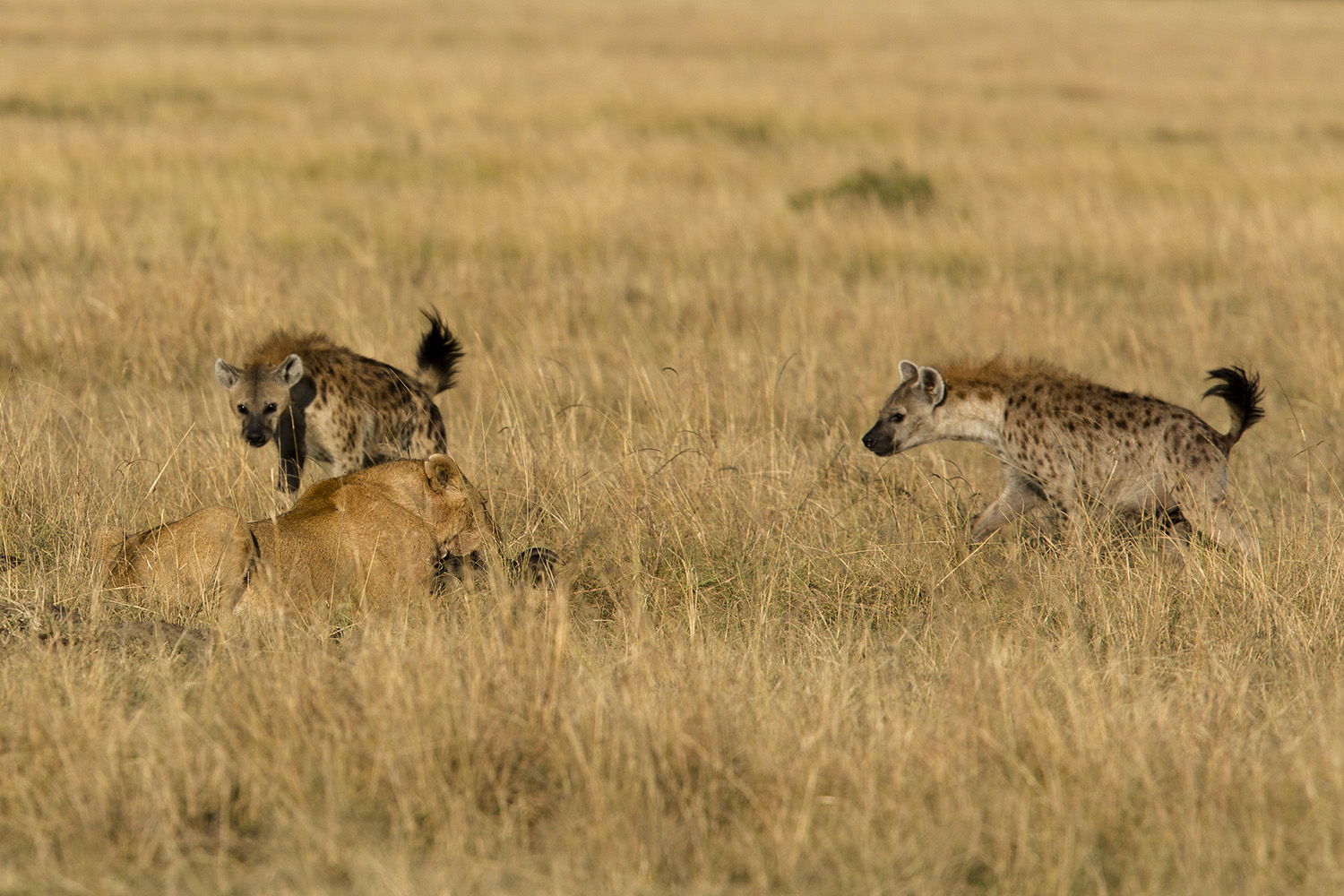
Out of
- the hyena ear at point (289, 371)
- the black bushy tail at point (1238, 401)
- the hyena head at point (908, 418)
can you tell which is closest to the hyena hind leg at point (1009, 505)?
the hyena head at point (908, 418)

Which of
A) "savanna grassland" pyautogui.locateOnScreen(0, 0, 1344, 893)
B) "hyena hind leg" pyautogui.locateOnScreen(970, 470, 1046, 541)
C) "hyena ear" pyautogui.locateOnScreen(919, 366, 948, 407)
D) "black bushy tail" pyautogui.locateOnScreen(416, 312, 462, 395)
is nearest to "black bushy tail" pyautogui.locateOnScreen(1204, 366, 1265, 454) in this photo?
"savanna grassland" pyautogui.locateOnScreen(0, 0, 1344, 893)

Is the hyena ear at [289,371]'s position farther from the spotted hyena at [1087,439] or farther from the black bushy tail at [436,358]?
the spotted hyena at [1087,439]

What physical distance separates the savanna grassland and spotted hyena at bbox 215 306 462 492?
0.28 m

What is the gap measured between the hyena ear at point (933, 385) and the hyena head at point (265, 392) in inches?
112

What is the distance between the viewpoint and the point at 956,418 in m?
6.41

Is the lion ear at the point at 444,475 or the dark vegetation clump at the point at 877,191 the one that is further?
the dark vegetation clump at the point at 877,191

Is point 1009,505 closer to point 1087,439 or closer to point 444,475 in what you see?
point 1087,439

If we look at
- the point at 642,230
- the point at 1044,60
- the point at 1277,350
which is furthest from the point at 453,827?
the point at 1044,60

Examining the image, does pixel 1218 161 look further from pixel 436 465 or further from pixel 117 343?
pixel 436 465

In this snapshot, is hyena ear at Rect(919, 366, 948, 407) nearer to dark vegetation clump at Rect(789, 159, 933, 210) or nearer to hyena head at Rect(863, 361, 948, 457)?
hyena head at Rect(863, 361, 948, 457)

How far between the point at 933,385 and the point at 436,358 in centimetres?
243

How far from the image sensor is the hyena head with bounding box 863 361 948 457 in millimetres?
6430

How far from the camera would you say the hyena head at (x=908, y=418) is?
6.43 m

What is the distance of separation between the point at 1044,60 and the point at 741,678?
107 ft
